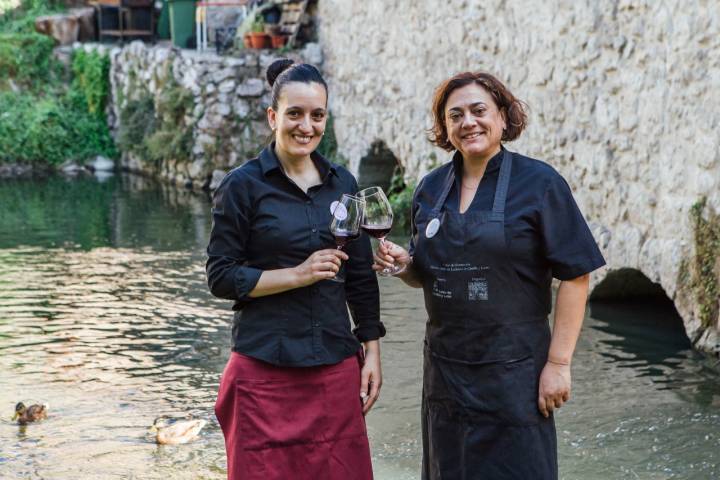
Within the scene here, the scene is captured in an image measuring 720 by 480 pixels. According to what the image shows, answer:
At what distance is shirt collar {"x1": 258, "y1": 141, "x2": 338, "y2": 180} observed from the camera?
133 inches

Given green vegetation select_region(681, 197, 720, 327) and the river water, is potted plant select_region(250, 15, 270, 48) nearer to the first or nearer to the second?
the river water

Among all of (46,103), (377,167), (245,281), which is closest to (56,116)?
(46,103)

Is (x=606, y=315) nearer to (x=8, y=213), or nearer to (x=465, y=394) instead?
(x=465, y=394)

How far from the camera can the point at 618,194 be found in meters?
7.72

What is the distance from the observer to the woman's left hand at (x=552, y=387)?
128 inches

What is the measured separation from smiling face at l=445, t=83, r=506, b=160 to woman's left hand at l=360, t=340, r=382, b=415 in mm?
758

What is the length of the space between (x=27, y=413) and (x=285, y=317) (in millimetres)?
2910

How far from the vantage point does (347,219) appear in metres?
3.28

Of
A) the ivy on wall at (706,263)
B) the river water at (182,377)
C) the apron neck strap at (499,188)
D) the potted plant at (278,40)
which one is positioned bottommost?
the river water at (182,377)

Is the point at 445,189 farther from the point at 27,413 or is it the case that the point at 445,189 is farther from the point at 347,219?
the point at 27,413

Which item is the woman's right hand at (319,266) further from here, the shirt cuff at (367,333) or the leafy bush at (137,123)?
the leafy bush at (137,123)

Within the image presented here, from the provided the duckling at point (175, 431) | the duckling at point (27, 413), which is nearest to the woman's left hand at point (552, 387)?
the duckling at point (175, 431)

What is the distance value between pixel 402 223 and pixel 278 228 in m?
8.24

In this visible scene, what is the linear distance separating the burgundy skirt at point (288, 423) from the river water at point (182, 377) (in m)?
1.64
